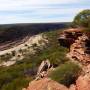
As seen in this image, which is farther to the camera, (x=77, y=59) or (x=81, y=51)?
(x=81, y=51)

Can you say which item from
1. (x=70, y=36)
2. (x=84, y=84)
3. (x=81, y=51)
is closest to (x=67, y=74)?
(x=84, y=84)

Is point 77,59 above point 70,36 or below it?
below

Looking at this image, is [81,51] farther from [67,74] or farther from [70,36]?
[67,74]

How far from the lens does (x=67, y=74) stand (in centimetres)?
2642

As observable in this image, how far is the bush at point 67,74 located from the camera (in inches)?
981

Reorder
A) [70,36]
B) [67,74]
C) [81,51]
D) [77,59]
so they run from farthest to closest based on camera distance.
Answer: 1. [70,36]
2. [81,51]
3. [77,59]
4. [67,74]

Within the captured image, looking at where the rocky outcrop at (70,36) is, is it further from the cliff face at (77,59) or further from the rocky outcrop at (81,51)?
the rocky outcrop at (81,51)

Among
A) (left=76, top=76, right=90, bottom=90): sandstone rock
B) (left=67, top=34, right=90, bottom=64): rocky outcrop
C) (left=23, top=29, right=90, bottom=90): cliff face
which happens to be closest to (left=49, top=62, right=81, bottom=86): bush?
(left=23, top=29, right=90, bottom=90): cliff face

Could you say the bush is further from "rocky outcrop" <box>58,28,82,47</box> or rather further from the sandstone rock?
"rocky outcrop" <box>58,28,82,47</box>

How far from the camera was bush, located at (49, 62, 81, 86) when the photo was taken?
24922mm

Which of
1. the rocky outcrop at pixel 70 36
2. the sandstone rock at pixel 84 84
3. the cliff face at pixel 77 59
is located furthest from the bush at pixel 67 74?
the rocky outcrop at pixel 70 36

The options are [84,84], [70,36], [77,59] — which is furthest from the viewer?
[70,36]

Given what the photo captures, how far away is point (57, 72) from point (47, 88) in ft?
24.3

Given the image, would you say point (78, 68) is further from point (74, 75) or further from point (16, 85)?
point (16, 85)
